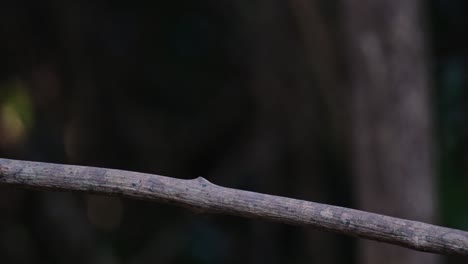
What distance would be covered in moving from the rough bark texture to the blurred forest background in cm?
96

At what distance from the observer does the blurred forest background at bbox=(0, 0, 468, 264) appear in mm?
5199

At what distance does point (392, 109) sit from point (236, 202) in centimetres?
249

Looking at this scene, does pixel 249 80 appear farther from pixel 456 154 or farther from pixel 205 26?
pixel 456 154

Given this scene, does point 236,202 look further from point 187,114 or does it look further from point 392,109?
point 187,114

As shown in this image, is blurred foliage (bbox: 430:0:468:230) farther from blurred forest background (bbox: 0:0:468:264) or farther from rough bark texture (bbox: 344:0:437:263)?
rough bark texture (bbox: 344:0:437:263)

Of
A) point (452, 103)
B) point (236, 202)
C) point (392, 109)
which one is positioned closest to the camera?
point (236, 202)

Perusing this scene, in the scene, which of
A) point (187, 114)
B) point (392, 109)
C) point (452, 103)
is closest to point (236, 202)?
point (392, 109)

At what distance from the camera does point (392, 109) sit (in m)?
3.78

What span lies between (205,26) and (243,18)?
0.69 meters

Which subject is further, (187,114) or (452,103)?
(187,114)

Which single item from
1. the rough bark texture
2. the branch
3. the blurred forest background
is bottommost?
the branch

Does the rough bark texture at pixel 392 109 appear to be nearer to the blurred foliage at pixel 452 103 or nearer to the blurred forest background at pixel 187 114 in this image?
the blurred foliage at pixel 452 103

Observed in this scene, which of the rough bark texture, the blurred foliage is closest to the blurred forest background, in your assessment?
the blurred foliage

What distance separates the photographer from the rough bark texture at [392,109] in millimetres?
3721
